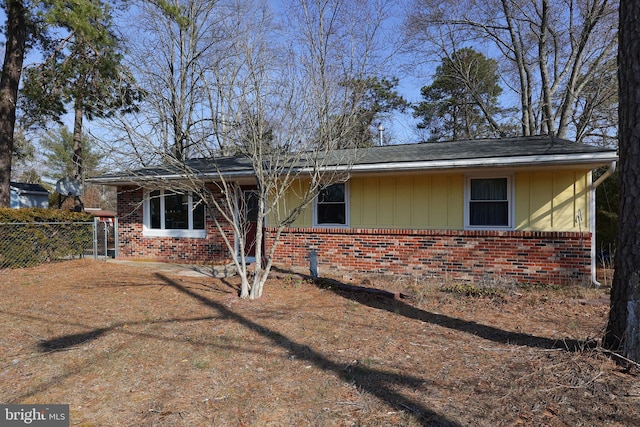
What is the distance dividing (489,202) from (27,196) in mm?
25489

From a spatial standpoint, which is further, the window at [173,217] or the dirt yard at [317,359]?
the window at [173,217]

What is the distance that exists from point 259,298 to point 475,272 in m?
4.62

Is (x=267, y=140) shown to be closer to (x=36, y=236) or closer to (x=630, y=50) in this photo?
(x=630, y=50)

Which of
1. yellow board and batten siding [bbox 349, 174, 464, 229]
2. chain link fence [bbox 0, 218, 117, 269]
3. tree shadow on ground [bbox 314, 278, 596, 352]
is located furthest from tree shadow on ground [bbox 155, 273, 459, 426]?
chain link fence [bbox 0, 218, 117, 269]

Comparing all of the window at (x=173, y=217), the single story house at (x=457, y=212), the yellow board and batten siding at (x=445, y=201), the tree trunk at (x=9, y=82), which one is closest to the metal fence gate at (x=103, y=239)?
the window at (x=173, y=217)

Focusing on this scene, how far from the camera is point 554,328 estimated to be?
4.86 meters

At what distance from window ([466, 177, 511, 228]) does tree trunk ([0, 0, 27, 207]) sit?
13.1 m

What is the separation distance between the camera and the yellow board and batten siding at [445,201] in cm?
756

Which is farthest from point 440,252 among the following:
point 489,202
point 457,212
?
point 489,202

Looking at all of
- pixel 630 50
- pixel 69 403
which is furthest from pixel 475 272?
pixel 69 403

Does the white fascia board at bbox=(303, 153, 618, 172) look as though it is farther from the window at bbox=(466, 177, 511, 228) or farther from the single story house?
the window at bbox=(466, 177, 511, 228)

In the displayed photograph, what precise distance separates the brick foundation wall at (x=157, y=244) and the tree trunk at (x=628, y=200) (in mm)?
8776

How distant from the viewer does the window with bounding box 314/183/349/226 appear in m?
9.36

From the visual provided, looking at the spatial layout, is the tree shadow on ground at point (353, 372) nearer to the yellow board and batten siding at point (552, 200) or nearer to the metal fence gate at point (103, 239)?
the yellow board and batten siding at point (552, 200)
